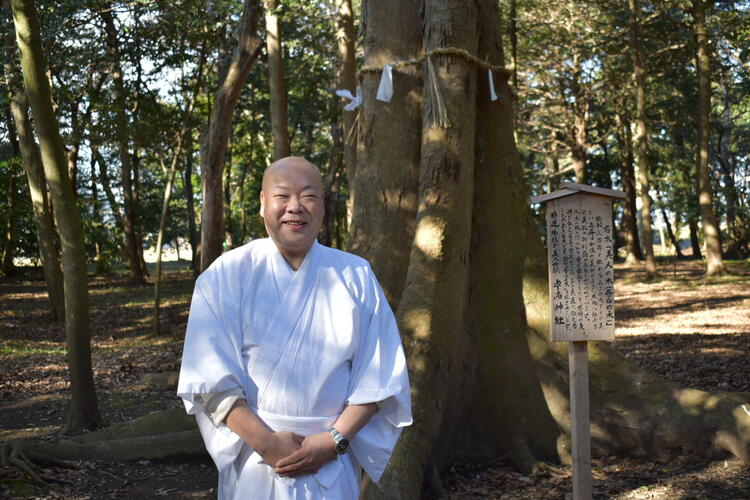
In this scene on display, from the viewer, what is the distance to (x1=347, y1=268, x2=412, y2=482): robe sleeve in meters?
2.62

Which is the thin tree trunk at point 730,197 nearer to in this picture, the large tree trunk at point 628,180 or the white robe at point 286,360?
the large tree trunk at point 628,180

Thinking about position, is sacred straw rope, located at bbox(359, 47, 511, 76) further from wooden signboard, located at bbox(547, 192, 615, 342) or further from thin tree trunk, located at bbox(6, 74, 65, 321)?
thin tree trunk, located at bbox(6, 74, 65, 321)

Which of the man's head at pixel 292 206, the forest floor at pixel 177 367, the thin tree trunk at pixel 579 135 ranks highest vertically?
the thin tree trunk at pixel 579 135

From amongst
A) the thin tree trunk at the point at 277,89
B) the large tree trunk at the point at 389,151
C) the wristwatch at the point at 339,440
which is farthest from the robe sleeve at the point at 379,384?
the thin tree trunk at the point at 277,89

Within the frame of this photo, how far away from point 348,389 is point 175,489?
3281 millimetres

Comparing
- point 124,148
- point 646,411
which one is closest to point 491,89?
point 646,411

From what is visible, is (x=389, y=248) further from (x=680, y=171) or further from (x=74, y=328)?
(x=680, y=171)

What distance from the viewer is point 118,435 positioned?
6168 mm

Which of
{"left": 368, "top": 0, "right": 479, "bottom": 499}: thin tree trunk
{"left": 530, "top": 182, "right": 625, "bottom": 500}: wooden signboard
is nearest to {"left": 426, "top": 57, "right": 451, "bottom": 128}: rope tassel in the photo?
{"left": 368, "top": 0, "right": 479, "bottom": 499}: thin tree trunk

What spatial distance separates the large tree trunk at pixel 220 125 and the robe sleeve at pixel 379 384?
27.0ft

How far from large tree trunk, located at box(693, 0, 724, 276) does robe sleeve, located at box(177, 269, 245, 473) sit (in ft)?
58.1

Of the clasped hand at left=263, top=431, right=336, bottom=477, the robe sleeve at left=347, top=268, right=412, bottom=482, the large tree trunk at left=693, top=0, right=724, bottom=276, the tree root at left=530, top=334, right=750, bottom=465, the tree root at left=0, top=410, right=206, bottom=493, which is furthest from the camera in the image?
the large tree trunk at left=693, top=0, right=724, bottom=276

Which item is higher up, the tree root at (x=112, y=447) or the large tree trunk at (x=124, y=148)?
the large tree trunk at (x=124, y=148)

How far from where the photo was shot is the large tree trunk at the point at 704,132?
693 inches
